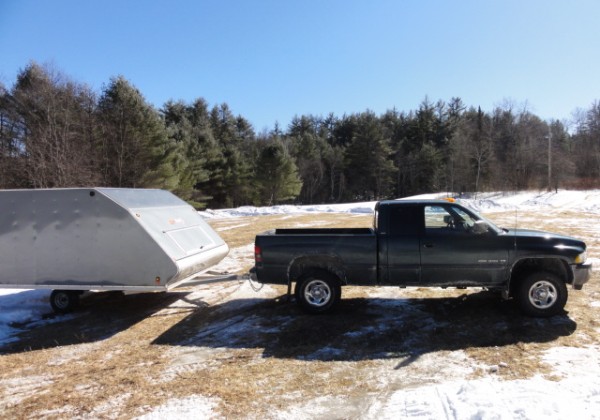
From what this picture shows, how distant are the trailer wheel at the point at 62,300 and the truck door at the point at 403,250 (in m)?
5.91

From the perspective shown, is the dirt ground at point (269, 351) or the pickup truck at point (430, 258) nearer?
the dirt ground at point (269, 351)

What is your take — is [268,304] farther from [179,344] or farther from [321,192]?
[321,192]

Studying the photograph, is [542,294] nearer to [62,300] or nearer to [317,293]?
[317,293]

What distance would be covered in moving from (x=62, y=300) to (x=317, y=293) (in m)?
5.00

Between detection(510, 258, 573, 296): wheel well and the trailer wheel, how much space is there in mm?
7921

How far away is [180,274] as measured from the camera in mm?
6992

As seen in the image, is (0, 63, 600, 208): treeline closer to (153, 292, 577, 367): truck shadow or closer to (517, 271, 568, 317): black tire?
(153, 292, 577, 367): truck shadow

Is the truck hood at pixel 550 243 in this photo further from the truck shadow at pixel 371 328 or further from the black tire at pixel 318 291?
the black tire at pixel 318 291

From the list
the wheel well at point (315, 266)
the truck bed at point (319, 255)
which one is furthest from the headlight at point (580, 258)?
the wheel well at point (315, 266)

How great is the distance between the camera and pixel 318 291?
711 cm

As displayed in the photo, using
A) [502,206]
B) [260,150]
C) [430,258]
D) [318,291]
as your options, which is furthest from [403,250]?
[260,150]

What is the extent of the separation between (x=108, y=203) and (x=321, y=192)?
2408 inches

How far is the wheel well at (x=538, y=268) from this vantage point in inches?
255

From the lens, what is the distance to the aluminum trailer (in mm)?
6969
